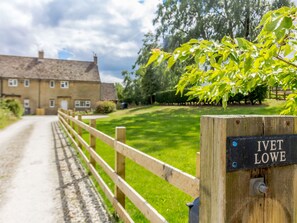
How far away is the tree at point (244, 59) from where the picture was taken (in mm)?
2064

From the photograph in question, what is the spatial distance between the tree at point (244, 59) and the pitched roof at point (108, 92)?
57.7 metres

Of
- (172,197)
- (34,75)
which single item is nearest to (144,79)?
(34,75)

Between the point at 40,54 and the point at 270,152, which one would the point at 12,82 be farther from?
the point at 270,152

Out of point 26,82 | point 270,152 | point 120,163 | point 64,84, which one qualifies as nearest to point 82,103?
point 64,84

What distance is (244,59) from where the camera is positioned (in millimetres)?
2510

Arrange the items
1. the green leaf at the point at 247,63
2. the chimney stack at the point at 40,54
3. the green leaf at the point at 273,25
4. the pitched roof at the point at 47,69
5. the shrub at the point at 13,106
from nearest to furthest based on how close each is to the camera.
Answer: the green leaf at the point at 273,25
the green leaf at the point at 247,63
the shrub at the point at 13,106
the pitched roof at the point at 47,69
the chimney stack at the point at 40,54

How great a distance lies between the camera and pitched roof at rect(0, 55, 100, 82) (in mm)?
47688

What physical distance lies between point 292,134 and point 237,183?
444 mm

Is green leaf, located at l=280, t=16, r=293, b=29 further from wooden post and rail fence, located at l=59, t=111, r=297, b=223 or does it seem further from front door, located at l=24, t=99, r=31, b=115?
front door, located at l=24, t=99, r=31, b=115

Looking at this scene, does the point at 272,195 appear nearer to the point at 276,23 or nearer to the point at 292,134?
the point at 292,134

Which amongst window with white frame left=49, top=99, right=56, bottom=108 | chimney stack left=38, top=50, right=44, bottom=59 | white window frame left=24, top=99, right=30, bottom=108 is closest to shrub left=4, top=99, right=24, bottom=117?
white window frame left=24, top=99, right=30, bottom=108

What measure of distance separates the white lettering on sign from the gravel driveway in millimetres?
3503

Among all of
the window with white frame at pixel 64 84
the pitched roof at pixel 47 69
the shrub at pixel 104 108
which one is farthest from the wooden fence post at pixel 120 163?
the window with white frame at pixel 64 84

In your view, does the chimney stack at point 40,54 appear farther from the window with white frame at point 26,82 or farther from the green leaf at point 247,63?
the green leaf at point 247,63
